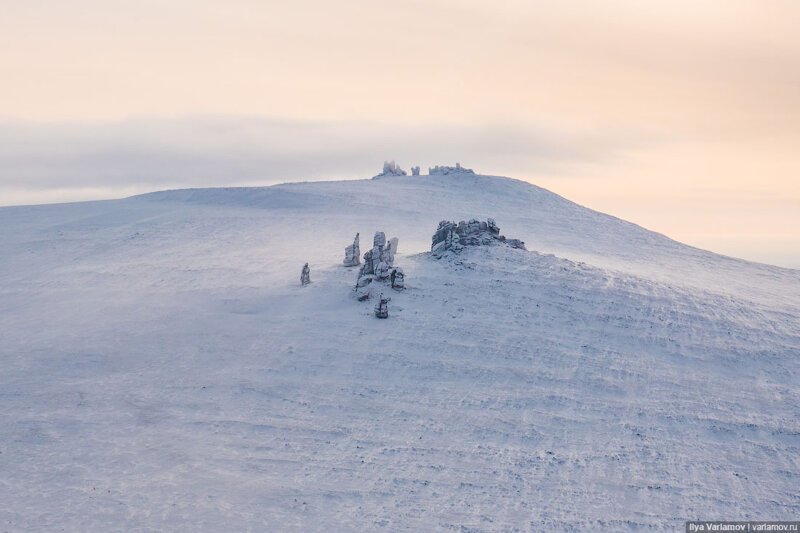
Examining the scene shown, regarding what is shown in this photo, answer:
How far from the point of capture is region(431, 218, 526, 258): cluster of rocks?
49094mm

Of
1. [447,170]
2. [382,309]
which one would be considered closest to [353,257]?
[382,309]

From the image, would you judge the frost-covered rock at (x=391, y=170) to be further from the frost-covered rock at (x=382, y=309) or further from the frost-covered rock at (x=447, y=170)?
the frost-covered rock at (x=382, y=309)

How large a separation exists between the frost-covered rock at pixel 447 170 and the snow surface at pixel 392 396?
146ft

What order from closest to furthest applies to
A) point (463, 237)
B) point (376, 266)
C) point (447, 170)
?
point (376, 266) → point (463, 237) → point (447, 170)

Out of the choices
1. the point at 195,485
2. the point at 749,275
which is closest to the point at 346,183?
the point at 749,275

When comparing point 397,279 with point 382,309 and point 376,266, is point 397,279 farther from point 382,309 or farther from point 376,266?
point 382,309

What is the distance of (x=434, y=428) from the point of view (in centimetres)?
3058

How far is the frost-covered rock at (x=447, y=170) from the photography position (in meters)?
98.4

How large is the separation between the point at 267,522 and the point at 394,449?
6427 millimetres

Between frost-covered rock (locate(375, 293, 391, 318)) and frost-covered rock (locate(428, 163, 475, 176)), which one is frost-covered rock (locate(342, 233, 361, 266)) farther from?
frost-covered rock (locate(428, 163, 475, 176))

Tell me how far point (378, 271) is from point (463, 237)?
8.93 metres

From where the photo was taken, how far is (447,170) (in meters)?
99.6

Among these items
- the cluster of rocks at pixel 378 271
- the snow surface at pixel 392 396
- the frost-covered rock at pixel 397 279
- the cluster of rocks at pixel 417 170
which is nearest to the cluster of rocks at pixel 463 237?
the snow surface at pixel 392 396

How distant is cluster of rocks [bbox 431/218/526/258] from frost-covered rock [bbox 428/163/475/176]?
47894mm
